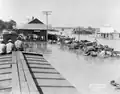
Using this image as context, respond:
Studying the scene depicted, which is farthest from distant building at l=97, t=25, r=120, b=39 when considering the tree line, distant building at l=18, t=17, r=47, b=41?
the tree line

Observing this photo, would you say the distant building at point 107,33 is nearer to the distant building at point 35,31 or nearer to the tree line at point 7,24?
the distant building at point 35,31

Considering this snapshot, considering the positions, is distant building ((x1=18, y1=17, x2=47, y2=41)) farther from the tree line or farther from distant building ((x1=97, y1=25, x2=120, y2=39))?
the tree line

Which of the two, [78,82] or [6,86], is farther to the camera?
[78,82]

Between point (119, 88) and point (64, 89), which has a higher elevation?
point (64, 89)

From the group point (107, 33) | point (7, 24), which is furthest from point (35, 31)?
point (7, 24)

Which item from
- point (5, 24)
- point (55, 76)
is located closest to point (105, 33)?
point (5, 24)

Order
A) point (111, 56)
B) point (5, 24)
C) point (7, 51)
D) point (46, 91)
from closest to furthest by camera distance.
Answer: point (46, 91)
point (7, 51)
point (111, 56)
point (5, 24)

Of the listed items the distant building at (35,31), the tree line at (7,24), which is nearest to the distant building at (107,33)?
the distant building at (35,31)

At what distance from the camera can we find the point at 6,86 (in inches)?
71.2

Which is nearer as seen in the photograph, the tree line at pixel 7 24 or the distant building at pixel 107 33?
the distant building at pixel 107 33

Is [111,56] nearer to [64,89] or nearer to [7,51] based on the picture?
[7,51]

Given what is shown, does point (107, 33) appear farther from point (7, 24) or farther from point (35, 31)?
point (7, 24)

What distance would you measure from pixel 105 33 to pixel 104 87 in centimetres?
1684

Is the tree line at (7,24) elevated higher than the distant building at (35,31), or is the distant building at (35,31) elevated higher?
the tree line at (7,24)
